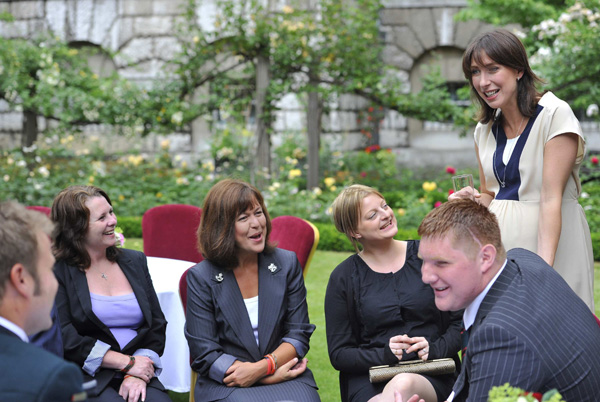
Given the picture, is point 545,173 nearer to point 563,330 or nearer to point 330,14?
point 563,330

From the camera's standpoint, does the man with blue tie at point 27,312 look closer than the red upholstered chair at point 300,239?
Yes

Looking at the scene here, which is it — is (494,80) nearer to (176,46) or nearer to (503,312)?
(503,312)

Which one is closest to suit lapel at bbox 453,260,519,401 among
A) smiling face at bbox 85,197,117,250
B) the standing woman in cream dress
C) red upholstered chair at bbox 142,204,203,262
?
the standing woman in cream dress

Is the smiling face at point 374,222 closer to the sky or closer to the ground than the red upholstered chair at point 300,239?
closer to the sky

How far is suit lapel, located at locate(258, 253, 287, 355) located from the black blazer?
523 millimetres

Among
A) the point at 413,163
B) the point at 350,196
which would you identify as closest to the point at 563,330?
the point at 350,196

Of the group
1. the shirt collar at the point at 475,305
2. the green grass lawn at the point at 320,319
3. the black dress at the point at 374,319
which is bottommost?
the green grass lawn at the point at 320,319

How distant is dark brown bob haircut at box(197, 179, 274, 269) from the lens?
3.31 metres

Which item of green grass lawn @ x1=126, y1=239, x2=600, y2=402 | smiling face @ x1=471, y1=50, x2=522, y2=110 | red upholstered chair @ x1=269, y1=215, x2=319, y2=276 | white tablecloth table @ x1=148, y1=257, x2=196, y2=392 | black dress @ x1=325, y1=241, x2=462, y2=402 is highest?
smiling face @ x1=471, y1=50, x2=522, y2=110

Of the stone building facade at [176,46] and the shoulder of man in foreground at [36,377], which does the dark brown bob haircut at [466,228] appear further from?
the stone building facade at [176,46]

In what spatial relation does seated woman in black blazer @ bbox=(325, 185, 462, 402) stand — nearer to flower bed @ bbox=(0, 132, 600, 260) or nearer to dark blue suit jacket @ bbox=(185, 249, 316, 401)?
dark blue suit jacket @ bbox=(185, 249, 316, 401)

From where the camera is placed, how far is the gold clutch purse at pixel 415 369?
2.98m

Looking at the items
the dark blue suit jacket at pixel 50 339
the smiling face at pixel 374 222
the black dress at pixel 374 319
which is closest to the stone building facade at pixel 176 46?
the smiling face at pixel 374 222

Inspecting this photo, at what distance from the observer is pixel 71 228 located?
3.31 m
